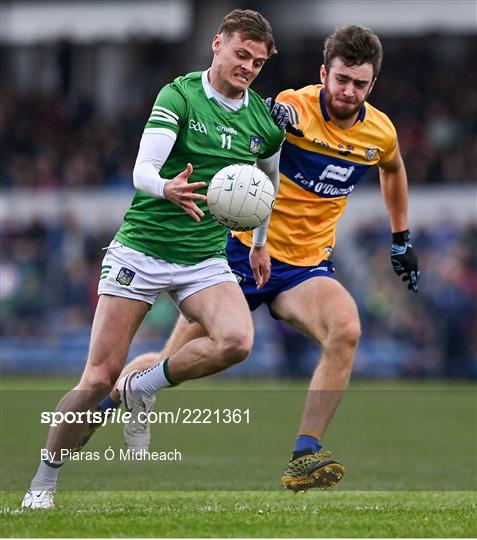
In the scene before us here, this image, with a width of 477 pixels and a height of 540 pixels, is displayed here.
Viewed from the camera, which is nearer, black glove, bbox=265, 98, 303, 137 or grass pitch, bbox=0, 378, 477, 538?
grass pitch, bbox=0, 378, 477, 538

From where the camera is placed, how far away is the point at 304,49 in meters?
26.2

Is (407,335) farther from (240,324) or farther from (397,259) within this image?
(240,324)

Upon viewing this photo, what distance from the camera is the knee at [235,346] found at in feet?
22.2

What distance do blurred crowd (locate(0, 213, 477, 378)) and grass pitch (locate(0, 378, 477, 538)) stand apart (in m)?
2.60

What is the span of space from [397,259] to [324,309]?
1.03 meters

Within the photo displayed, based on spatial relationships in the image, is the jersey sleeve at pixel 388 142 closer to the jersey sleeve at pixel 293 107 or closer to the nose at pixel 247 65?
the jersey sleeve at pixel 293 107

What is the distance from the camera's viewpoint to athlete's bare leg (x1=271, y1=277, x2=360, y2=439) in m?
7.58

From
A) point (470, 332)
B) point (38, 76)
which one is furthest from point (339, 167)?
point (38, 76)

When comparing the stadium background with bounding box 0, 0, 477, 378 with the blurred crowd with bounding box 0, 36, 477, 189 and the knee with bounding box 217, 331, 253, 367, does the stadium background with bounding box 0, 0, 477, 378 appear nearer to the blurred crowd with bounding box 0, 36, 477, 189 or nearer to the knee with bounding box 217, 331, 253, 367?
the blurred crowd with bounding box 0, 36, 477, 189

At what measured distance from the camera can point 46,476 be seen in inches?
271

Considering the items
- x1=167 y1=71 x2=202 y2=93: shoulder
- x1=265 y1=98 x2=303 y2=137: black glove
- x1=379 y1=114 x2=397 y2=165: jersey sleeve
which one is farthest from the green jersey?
x1=379 y1=114 x2=397 y2=165: jersey sleeve

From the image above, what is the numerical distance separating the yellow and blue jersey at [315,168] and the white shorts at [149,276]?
3.78 feet

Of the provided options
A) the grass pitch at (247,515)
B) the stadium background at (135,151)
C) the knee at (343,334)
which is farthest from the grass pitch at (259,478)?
the stadium background at (135,151)

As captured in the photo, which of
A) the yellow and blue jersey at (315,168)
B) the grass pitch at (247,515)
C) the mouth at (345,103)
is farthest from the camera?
the yellow and blue jersey at (315,168)
